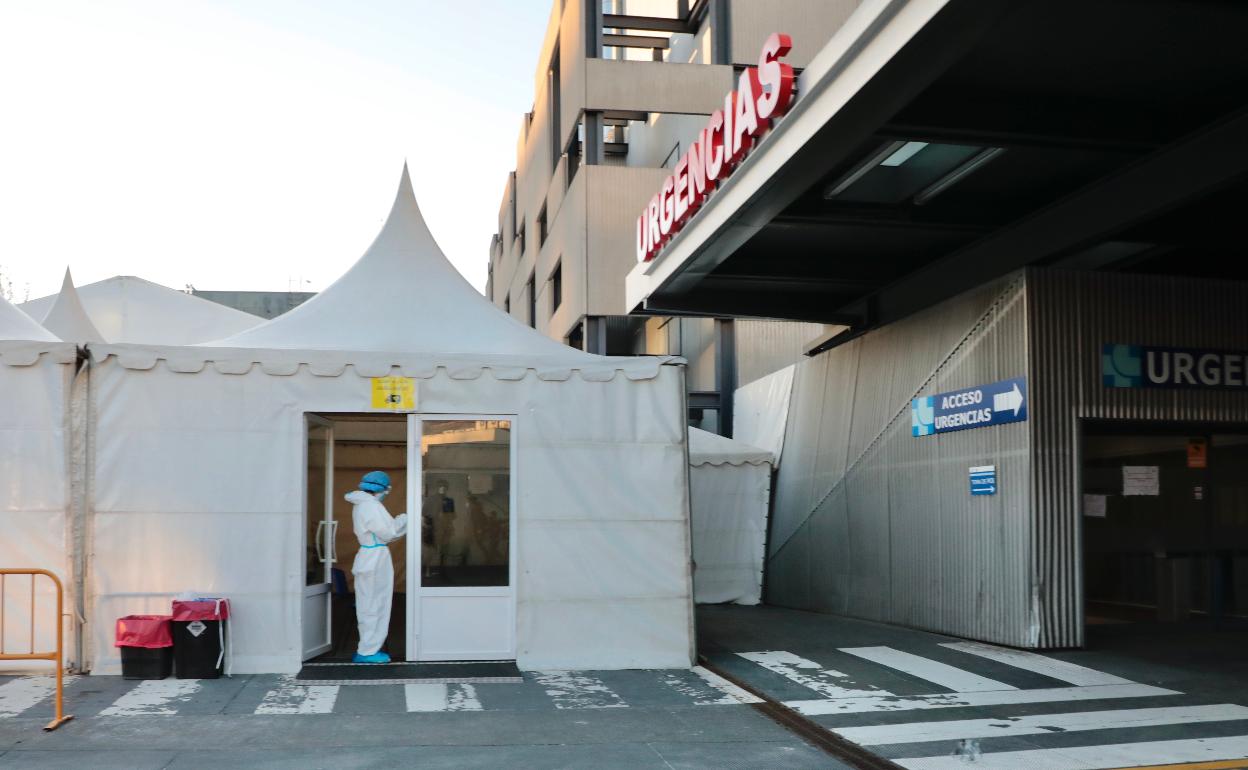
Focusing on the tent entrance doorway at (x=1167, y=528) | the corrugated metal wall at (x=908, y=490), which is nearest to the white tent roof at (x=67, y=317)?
the corrugated metal wall at (x=908, y=490)

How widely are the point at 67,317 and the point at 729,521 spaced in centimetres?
1000

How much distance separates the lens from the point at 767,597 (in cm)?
1855

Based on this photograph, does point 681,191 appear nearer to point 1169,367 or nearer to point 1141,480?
point 1169,367

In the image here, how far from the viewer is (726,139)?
12023mm

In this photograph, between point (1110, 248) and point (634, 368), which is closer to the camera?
point (634, 368)

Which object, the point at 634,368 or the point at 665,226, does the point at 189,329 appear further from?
the point at 634,368

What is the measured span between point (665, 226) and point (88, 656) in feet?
27.7

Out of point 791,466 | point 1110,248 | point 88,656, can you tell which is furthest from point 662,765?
point 791,466

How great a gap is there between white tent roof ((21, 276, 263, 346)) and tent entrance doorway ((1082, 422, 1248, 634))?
528 inches

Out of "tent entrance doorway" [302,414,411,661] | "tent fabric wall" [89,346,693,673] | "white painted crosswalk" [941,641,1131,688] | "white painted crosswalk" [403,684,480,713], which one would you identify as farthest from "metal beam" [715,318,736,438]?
"white painted crosswalk" [403,684,480,713]

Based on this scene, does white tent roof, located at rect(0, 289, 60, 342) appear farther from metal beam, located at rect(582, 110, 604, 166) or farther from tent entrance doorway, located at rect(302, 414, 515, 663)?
metal beam, located at rect(582, 110, 604, 166)

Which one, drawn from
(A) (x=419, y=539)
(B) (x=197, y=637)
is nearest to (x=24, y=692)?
(B) (x=197, y=637)

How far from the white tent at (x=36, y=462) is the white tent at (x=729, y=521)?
32.0 feet

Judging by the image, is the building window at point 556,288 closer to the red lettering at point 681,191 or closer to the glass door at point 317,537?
the red lettering at point 681,191
